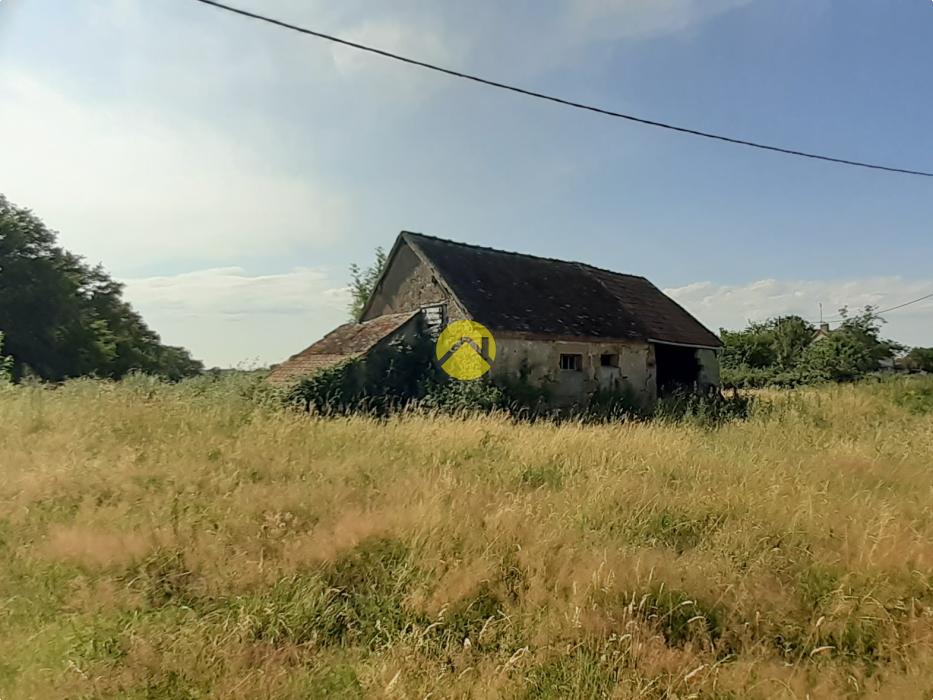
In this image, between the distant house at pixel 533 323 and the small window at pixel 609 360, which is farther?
the small window at pixel 609 360

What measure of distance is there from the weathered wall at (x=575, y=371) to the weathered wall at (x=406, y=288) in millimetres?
2150

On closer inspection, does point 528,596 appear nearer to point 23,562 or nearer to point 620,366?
point 23,562

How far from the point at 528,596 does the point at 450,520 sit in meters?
1.00

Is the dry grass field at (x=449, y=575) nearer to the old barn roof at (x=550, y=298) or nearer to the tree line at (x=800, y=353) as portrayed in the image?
the old barn roof at (x=550, y=298)

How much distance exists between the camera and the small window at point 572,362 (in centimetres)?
1639

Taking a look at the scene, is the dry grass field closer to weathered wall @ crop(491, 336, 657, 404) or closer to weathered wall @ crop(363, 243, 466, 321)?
weathered wall @ crop(491, 336, 657, 404)

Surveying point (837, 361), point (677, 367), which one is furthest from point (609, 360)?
point (837, 361)

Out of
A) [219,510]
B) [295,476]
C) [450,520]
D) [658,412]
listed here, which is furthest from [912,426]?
[219,510]

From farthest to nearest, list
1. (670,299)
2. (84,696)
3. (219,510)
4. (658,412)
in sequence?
(670,299)
(658,412)
(219,510)
(84,696)

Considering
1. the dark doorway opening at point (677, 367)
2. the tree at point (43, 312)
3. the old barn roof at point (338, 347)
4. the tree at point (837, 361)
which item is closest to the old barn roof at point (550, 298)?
the dark doorway opening at point (677, 367)

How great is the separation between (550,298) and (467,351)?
4.56m

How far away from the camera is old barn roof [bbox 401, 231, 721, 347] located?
51.8 feet

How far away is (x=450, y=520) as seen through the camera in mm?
4574

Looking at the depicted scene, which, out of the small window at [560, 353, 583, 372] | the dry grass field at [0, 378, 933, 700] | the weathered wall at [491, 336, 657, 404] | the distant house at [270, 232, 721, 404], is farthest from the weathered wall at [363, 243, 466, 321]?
the dry grass field at [0, 378, 933, 700]
